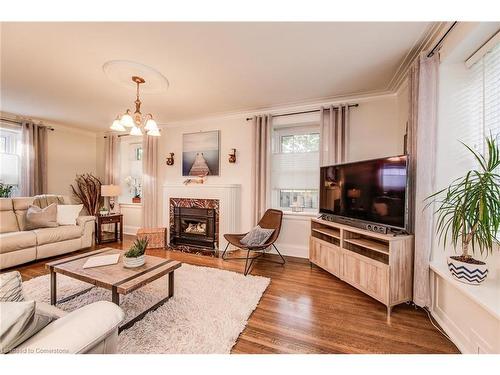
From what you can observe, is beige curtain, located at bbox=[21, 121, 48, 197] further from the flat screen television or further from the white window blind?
the white window blind

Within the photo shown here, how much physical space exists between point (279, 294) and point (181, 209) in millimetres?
2660

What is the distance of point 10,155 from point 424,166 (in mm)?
6688

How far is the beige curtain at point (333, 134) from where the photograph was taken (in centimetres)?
328

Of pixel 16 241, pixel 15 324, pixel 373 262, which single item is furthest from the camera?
pixel 16 241

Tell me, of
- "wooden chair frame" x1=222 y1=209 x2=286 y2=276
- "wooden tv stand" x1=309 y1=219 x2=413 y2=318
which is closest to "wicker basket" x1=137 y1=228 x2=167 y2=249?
"wooden chair frame" x1=222 y1=209 x2=286 y2=276

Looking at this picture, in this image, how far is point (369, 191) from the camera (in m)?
2.45

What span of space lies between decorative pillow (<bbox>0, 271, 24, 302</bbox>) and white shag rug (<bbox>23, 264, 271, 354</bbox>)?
32.2 inches

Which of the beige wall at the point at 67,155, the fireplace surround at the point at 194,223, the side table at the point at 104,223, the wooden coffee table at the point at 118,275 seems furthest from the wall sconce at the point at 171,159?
the wooden coffee table at the point at 118,275

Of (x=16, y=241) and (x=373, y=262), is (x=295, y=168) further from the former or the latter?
(x=16, y=241)

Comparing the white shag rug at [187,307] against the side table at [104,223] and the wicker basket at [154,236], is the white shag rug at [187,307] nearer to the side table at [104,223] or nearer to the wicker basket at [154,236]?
the wicker basket at [154,236]

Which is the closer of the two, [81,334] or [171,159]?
[81,334]

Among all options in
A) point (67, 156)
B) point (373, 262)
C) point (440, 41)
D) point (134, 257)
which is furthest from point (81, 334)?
point (67, 156)

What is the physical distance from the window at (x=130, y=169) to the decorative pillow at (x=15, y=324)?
477cm
